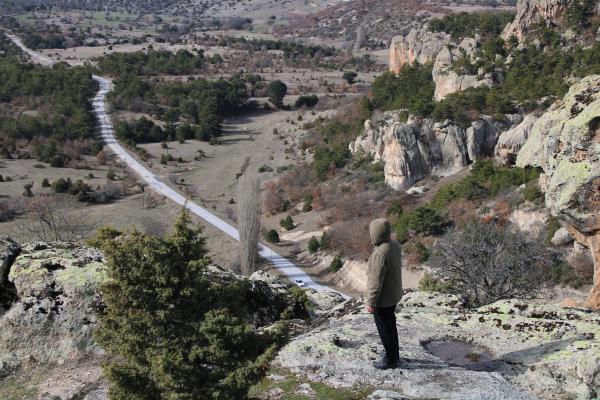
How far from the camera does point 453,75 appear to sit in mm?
47719

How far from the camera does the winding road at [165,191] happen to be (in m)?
34.4

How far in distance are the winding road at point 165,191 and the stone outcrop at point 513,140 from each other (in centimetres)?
1455

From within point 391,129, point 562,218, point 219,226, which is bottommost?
point 219,226

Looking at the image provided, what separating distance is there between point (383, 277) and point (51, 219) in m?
35.4

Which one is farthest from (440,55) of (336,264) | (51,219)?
(51,219)

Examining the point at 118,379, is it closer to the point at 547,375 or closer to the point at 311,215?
the point at 547,375

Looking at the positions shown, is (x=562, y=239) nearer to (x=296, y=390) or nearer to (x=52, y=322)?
(x=296, y=390)

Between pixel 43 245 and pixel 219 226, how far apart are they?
31480mm

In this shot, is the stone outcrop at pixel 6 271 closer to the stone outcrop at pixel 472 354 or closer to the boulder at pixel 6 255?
the boulder at pixel 6 255

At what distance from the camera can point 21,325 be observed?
944cm

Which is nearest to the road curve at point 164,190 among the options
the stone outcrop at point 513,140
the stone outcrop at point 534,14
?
the stone outcrop at point 513,140

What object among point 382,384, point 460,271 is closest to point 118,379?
point 382,384

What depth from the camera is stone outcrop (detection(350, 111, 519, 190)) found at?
41094 millimetres

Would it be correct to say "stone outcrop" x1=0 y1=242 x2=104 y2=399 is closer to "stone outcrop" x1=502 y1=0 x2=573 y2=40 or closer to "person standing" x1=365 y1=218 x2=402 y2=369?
"person standing" x1=365 y1=218 x2=402 y2=369
